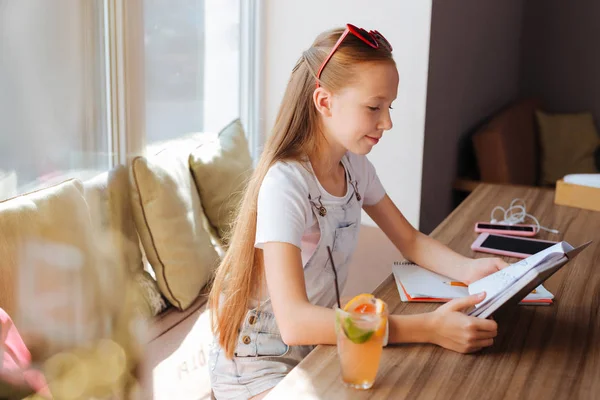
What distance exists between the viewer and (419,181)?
8.77 feet

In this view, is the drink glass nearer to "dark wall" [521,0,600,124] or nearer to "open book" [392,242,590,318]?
"open book" [392,242,590,318]

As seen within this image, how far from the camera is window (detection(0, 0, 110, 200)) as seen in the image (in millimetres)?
1691

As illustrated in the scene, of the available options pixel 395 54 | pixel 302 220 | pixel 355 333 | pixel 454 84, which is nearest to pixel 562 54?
pixel 454 84

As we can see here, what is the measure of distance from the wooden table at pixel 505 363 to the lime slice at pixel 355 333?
8 centimetres

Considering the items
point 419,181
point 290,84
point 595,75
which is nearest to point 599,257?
point 290,84

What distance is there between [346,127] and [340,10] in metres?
1.45

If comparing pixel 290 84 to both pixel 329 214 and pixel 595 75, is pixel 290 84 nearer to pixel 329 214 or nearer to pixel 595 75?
pixel 329 214

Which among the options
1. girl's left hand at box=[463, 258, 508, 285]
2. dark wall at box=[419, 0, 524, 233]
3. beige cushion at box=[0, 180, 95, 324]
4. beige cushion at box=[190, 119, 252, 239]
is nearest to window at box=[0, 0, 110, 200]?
beige cushion at box=[0, 180, 95, 324]

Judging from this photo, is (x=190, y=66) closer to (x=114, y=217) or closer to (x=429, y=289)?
(x=114, y=217)

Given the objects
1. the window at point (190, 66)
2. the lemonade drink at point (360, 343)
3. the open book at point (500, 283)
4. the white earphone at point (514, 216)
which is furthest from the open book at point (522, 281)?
the window at point (190, 66)

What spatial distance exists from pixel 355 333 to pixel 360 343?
0.6 inches

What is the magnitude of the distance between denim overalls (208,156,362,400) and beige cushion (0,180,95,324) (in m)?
0.47

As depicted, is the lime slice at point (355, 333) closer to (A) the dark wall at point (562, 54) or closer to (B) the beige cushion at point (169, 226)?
(B) the beige cushion at point (169, 226)

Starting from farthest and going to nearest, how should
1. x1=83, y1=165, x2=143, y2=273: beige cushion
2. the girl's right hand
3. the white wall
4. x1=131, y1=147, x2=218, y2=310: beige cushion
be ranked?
the white wall
x1=131, y1=147, x2=218, y2=310: beige cushion
x1=83, y1=165, x2=143, y2=273: beige cushion
the girl's right hand
